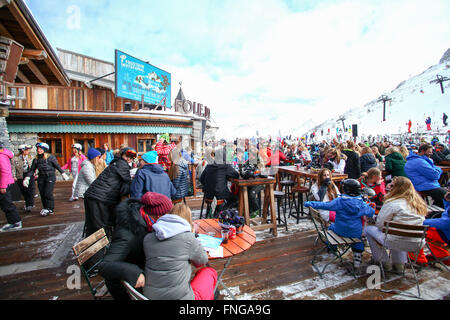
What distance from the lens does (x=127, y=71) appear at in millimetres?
14227

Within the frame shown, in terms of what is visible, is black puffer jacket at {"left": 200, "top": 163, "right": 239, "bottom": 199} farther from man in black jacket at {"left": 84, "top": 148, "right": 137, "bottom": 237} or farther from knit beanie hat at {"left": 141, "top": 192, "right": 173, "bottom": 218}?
knit beanie hat at {"left": 141, "top": 192, "right": 173, "bottom": 218}

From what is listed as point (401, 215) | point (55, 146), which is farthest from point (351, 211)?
point (55, 146)

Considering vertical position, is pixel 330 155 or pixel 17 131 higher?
pixel 17 131

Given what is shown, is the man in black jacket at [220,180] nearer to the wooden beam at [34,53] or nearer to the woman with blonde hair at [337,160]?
the woman with blonde hair at [337,160]

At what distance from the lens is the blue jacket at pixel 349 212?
3506 mm

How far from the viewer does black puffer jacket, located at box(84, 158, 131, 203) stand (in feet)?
11.3

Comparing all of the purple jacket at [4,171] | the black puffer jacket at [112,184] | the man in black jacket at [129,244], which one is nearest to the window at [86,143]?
the purple jacket at [4,171]

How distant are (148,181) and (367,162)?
6133mm

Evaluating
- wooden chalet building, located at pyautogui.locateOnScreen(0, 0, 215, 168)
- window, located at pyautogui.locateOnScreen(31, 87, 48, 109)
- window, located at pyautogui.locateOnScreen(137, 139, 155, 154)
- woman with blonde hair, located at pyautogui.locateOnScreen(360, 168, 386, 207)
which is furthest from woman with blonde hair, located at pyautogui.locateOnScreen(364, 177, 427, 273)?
window, located at pyautogui.locateOnScreen(31, 87, 48, 109)

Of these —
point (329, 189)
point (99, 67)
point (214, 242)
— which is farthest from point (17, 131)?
point (329, 189)

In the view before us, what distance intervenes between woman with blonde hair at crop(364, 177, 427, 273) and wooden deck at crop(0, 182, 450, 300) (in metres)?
0.54

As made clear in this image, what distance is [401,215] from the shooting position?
3125mm
